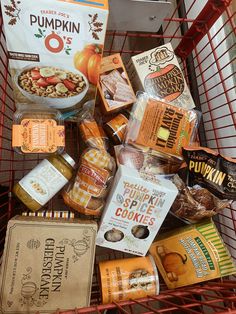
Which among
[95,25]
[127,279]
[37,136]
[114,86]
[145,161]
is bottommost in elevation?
[127,279]

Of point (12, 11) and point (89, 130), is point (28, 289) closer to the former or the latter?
point (89, 130)

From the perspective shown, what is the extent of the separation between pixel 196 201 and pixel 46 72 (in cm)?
66

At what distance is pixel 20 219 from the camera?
0.91 m

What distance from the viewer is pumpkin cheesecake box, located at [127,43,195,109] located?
117 centimetres

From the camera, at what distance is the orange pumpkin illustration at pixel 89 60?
2.86ft

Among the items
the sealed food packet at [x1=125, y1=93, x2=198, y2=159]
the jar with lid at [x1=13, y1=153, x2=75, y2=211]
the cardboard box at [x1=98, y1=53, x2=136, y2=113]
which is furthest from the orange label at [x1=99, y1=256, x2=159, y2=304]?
the cardboard box at [x1=98, y1=53, x2=136, y2=113]

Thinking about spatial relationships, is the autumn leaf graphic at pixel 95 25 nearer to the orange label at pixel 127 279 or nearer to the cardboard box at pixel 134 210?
the cardboard box at pixel 134 210

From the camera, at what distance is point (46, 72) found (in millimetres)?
919

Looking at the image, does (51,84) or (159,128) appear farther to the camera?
(159,128)

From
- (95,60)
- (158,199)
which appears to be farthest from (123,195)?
(95,60)

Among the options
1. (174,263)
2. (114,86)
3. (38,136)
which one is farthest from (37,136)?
(174,263)

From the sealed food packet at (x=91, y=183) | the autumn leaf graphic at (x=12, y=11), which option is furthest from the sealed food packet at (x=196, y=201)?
the autumn leaf graphic at (x=12, y=11)

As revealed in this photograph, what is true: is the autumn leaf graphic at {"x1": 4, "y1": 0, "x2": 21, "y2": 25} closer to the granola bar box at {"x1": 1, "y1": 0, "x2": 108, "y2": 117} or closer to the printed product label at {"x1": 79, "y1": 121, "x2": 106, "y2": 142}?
the granola bar box at {"x1": 1, "y1": 0, "x2": 108, "y2": 117}

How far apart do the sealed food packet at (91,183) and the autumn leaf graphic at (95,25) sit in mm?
384
